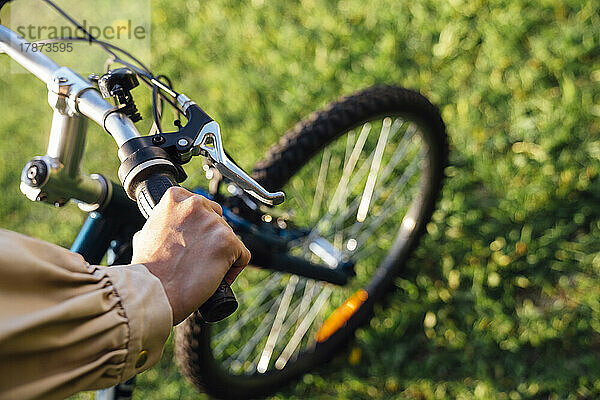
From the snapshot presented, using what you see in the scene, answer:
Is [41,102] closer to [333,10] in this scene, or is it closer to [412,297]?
[333,10]

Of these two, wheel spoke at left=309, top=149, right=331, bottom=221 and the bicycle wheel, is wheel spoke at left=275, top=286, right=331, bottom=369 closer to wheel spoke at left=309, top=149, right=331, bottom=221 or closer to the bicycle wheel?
the bicycle wheel

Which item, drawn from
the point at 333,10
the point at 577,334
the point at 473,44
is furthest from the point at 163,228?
the point at 333,10

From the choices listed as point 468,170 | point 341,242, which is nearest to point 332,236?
point 341,242

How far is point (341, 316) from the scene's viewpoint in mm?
2348

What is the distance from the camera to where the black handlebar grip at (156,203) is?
0.94 m

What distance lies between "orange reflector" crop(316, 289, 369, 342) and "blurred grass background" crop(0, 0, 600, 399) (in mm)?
116

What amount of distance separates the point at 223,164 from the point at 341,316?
141 cm

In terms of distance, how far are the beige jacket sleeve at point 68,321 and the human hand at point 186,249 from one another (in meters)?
0.03

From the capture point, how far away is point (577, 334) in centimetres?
212

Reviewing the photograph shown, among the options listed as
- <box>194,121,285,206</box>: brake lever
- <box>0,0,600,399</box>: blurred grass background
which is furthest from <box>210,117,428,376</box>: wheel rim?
<box>194,121,285,206</box>: brake lever

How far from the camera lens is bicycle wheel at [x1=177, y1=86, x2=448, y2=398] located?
215 centimetres

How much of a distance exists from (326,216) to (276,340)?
0.55 meters

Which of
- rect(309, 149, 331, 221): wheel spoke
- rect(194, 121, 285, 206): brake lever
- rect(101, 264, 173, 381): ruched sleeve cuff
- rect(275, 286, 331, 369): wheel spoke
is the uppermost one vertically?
rect(194, 121, 285, 206): brake lever

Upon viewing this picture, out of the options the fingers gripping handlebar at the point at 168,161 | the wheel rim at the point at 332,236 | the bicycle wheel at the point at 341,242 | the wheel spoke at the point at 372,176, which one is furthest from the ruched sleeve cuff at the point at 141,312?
the wheel spoke at the point at 372,176
